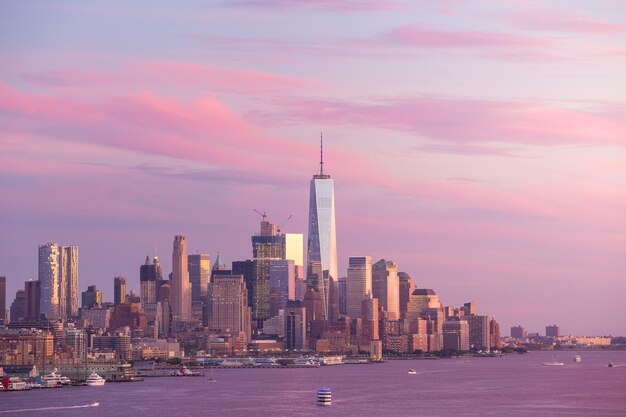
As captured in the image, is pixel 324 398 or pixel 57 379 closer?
pixel 324 398

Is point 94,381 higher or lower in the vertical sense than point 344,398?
higher

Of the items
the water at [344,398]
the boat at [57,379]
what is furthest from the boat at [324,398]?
the boat at [57,379]

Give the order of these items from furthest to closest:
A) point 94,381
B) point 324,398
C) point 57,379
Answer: point 94,381 → point 57,379 → point 324,398

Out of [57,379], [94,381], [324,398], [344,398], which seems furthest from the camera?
[94,381]

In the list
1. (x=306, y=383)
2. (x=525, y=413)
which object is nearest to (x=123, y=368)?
(x=306, y=383)

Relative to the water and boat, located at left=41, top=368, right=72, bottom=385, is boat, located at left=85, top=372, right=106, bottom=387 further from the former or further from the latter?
boat, located at left=41, top=368, right=72, bottom=385

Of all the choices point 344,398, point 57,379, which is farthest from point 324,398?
point 57,379

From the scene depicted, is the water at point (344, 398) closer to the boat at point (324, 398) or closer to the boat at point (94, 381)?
the boat at point (324, 398)

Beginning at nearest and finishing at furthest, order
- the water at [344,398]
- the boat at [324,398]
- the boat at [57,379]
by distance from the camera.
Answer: the water at [344,398]
the boat at [324,398]
the boat at [57,379]

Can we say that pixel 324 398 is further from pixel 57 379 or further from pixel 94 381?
pixel 94 381

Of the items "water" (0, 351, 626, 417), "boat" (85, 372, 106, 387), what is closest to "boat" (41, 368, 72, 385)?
"boat" (85, 372, 106, 387)

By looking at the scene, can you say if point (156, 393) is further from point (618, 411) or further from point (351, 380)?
point (618, 411)
